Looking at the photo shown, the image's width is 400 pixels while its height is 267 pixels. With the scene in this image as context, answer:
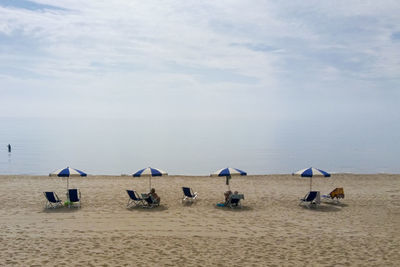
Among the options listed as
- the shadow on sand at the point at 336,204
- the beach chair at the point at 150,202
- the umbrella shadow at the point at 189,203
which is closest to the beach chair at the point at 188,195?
the umbrella shadow at the point at 189,203

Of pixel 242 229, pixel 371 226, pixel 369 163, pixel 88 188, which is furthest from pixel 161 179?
pixel 369 163

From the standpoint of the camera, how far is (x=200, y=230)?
414 inches

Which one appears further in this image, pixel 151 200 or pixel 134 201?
pixel 134 201

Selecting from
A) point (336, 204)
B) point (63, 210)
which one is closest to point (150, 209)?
point (63, 210)

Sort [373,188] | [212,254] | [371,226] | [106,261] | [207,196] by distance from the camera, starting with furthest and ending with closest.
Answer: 1. [373,188]
2. [207,196]
3. [371,226]
4. [212,254]
5. [106,261]

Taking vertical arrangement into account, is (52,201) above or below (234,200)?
above

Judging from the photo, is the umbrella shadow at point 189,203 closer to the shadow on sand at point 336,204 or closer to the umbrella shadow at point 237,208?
the umbrella shadow at point 237,208

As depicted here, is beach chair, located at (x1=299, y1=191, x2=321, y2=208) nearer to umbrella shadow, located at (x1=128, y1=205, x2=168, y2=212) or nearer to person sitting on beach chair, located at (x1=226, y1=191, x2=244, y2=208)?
person sitting on beach chair, located at (x1=226, y1=191, x2=244, y2=208)

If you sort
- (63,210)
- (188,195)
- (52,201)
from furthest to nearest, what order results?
(188,195) → (52,201) → (63,210)

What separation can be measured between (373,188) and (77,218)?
45.1ft

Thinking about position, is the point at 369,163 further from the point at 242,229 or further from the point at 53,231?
the point at 53,231

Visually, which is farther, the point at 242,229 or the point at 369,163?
the point at 369,163

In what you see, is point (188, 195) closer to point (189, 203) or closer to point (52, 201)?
point (189, 203)

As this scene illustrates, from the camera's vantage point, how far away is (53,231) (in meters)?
10.2
